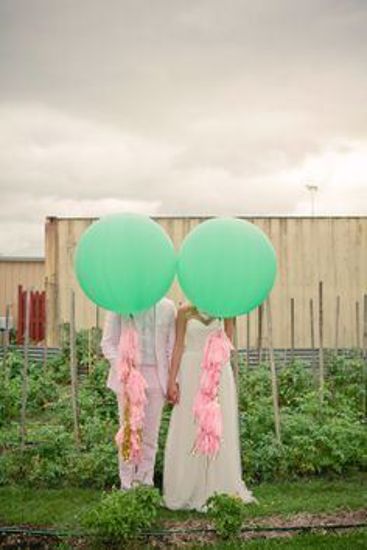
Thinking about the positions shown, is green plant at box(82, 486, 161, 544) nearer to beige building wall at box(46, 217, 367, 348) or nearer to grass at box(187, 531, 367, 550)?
grass at box(187, 531, 367, 550)

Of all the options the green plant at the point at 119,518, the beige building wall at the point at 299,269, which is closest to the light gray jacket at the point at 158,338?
the green plant at the point at 119,518

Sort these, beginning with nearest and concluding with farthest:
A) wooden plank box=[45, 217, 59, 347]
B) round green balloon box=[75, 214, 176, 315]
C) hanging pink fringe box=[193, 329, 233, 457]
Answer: round green balloon box=[75, 214, 176, 315] < hanging pink fringe box=[193, 329, 233, 457] < wooden plank box=[45, 217, 59, 347]

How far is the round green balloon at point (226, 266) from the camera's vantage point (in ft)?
16.4

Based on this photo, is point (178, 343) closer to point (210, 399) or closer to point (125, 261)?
point (210, 399)

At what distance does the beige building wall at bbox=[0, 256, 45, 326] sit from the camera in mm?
27391

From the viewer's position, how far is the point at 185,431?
5.91 m

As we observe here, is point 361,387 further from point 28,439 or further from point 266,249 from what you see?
point 266,249

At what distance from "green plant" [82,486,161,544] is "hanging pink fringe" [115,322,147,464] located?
51 cm

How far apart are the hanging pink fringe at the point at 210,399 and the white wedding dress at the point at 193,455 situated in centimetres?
33

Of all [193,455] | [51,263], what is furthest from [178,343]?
[51,263]

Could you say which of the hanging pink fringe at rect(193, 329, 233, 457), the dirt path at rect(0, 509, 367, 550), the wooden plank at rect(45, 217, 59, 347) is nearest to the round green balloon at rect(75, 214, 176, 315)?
the hanging pink fringe at rect(193, 329, 233, 457)

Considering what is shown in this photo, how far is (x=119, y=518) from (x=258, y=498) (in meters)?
1.63

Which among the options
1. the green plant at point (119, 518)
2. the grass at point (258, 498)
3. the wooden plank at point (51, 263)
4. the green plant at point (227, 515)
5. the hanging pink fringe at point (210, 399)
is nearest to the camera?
the green plant at point (119, 518)

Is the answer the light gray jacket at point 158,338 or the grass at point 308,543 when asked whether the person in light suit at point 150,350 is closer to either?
the light gray jacket at point 158,338
